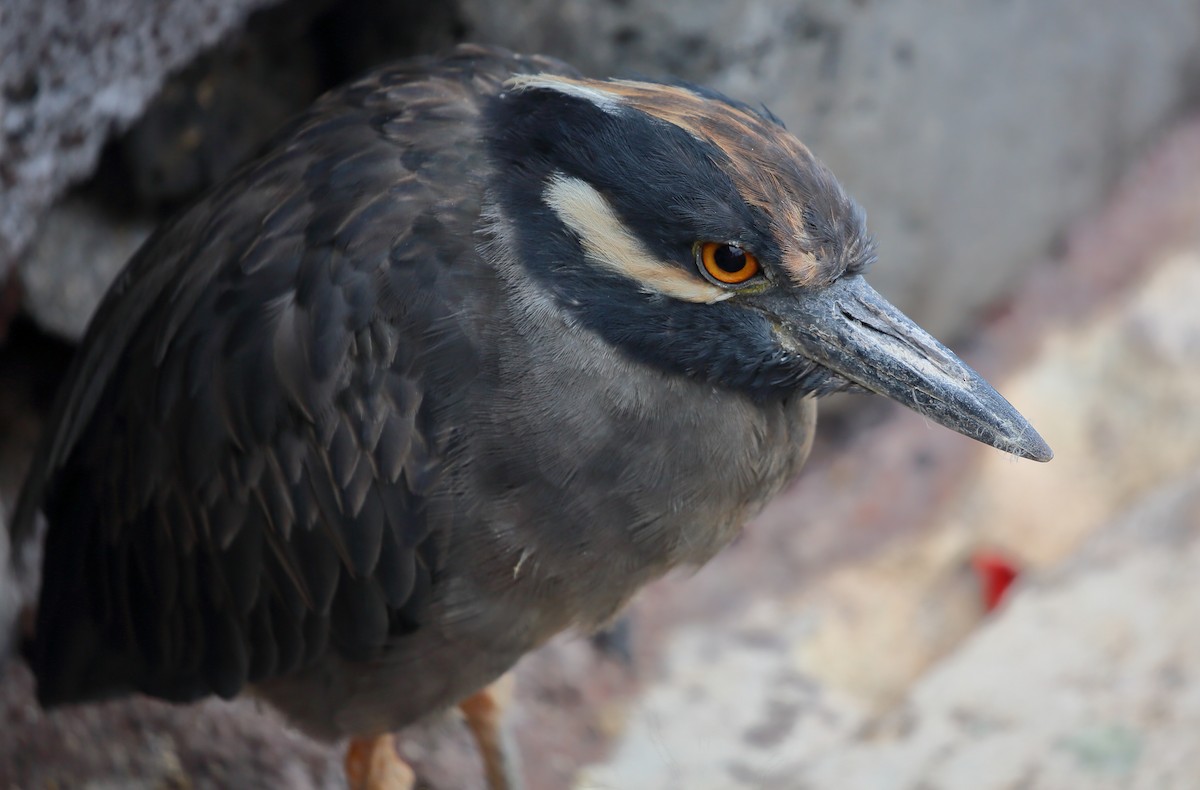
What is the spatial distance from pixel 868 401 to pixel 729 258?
112 inches

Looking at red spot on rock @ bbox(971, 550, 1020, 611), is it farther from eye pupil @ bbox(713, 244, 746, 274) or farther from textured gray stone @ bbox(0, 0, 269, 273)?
textured gray stone @ bbox(0, 0, 269, 273)

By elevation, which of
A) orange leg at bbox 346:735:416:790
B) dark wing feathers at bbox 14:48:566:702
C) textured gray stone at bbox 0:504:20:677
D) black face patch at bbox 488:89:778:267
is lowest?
textured gray stone at bbox 0:504:20:677

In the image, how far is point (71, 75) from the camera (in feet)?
9.43

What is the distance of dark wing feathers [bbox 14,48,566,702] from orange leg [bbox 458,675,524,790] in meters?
0.69

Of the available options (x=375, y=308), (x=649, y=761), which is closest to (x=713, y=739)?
(x=649, y=761)

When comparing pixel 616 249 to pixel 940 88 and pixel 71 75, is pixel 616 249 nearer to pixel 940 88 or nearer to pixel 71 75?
pixel 71 75

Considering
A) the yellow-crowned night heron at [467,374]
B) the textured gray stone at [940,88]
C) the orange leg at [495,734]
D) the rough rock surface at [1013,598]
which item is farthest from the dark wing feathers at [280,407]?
the rough rock surface at [1013,598]

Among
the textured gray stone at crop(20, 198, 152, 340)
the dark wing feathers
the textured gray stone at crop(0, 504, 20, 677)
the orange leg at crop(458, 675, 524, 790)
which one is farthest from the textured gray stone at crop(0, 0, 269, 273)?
the orange leg at crop(458, 675, 524, 790)

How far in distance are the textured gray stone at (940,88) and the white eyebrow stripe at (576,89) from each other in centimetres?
136

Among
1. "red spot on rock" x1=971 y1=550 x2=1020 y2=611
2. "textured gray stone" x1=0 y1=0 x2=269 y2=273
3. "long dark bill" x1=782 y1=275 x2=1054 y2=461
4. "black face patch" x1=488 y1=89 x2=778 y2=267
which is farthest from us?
"red spot on rock" x1=971 y1=550 x2=1020 y2=611

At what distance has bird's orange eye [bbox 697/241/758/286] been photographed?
6.81ft

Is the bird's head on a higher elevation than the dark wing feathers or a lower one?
higher

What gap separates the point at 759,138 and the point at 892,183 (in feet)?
7.70

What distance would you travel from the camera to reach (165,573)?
265 cm
